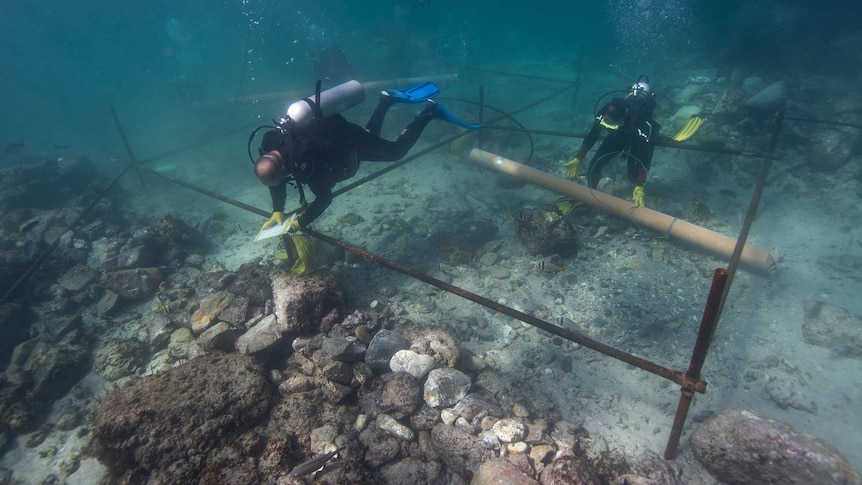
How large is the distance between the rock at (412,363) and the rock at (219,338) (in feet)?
7.13

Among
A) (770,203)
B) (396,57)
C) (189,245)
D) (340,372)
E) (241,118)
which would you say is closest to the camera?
(340,372)

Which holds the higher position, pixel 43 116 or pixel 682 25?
pixel 682 25

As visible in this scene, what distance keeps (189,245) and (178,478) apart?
614cm

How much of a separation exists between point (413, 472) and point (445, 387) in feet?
2.74

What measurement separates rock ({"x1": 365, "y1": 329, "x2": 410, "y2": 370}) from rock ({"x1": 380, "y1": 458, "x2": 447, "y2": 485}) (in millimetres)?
1071

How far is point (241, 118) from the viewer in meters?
19.9

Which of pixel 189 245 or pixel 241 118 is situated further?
pixel 241 118

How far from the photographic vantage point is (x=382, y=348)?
420 centimetres

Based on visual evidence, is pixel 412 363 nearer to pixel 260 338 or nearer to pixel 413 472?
pixel 413 472

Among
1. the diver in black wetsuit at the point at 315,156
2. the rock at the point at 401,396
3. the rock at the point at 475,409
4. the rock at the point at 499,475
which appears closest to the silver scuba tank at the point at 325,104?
the diver in black wetsuit at the point at 315,156

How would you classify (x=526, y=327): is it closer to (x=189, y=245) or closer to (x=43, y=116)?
(x=189, y=245)

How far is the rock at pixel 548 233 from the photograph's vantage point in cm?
586

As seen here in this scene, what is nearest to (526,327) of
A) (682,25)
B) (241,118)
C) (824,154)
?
(824,154)

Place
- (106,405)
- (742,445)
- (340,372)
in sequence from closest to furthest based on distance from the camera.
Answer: (742,445)
(106,405)
(340,372)
